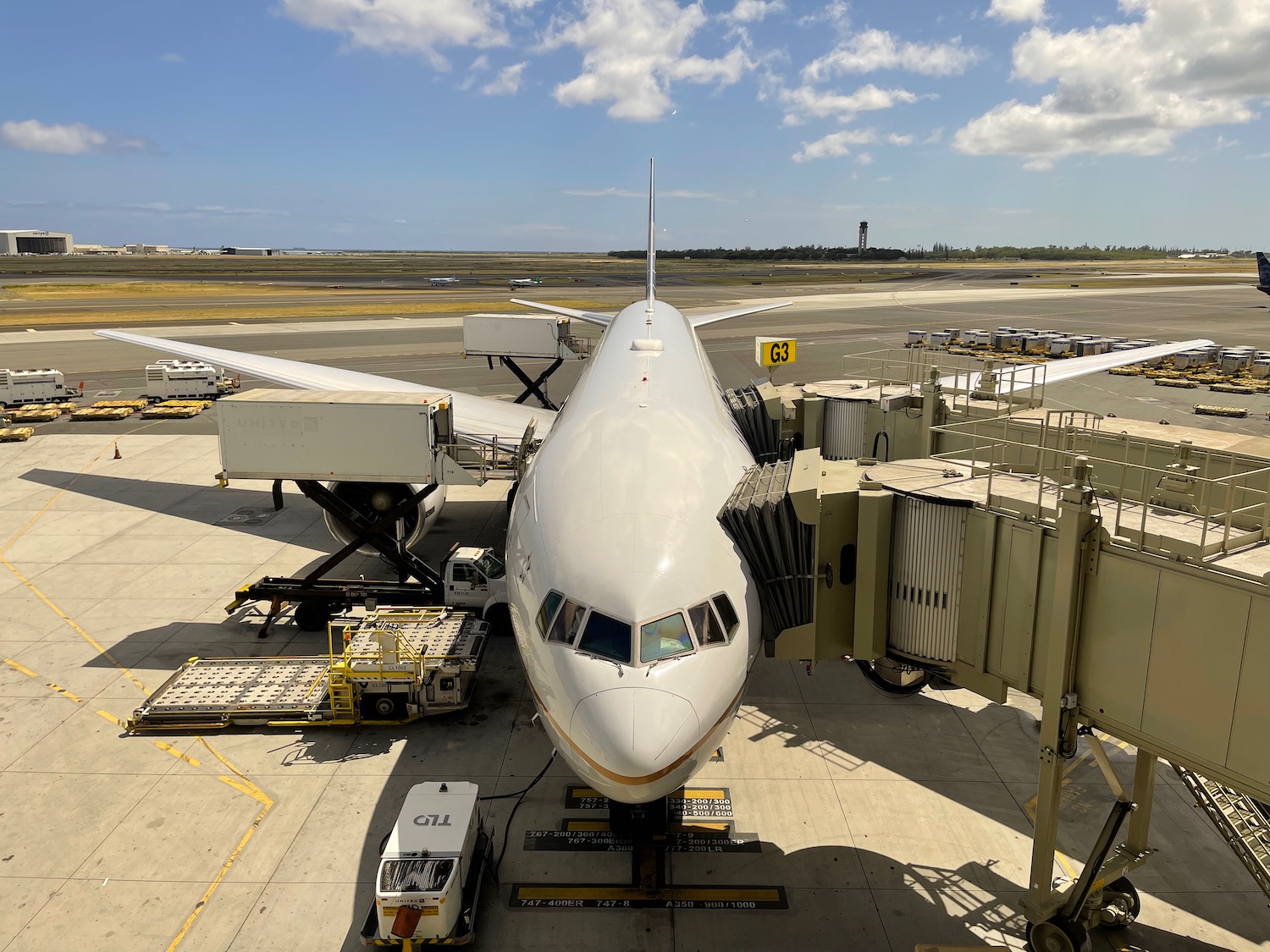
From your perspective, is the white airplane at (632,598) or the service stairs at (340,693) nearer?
the white airplane at (632,598)

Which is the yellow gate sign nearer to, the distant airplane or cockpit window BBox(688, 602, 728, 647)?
cockpit window BBox(688, 602, 728, 647)

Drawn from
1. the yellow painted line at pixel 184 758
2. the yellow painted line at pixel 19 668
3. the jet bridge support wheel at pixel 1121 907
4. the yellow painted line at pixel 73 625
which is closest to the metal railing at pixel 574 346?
the yellow painted line at pixel 184 758

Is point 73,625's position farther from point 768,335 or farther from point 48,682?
point 768,335

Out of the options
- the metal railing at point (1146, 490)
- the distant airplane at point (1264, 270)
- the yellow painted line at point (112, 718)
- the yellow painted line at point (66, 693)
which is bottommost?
the yellow painted line at point (112, 718)

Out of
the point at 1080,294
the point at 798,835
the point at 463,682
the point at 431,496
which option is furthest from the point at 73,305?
the point at 1080,294

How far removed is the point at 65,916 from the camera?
11.8 metres

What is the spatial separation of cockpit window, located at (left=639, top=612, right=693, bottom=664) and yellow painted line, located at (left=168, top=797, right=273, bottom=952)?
7616 millimetres

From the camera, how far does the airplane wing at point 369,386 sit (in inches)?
1042

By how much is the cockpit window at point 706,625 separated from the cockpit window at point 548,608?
1.69 m

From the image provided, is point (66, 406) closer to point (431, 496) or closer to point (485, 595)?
point (431, 496)

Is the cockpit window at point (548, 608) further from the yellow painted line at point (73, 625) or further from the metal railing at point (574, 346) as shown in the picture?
the metal railing at point (574, 346)

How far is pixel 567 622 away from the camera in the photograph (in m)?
10.4

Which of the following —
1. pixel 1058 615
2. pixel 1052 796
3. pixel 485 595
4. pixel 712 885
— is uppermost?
pixel 1058 615

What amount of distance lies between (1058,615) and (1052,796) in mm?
2164
